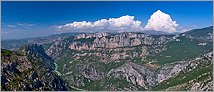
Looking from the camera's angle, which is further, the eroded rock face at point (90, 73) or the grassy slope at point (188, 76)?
the eroded rock face at point (90, 73)

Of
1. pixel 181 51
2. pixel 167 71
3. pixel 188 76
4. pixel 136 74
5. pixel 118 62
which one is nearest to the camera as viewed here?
pixel 188 76

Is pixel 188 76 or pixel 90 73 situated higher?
pixel 188 76

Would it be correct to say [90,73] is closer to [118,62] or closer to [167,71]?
[118,62]

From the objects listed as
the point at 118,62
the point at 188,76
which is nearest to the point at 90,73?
the point at 118,62

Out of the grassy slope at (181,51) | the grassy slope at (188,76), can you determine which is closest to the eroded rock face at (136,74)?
the grassy slope at (181,51)

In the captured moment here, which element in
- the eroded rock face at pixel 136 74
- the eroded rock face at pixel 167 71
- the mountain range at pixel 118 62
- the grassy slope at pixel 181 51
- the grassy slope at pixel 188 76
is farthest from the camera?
the grassy slope at pixel 181 51

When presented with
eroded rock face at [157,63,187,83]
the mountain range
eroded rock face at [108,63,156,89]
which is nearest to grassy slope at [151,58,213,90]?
the mountain range

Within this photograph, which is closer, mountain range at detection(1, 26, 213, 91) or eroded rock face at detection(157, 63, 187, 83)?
mountain range at detection(1, 26, 213, 91)

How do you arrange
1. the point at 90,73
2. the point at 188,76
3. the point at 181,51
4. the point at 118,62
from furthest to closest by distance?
the point at 181,51 < the point at 118,62 < the point at 90,73 < the point at 188,76

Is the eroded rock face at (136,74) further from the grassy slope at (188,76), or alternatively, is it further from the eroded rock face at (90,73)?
the grassy slope at (188,76)

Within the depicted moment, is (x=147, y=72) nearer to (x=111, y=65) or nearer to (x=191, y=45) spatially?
(x=111, y=65)

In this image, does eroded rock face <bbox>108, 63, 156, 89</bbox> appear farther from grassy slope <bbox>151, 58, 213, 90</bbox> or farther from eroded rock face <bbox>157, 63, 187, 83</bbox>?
grassy slope <bbox>151, 58, 213, 90</bbox>
